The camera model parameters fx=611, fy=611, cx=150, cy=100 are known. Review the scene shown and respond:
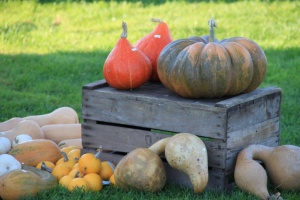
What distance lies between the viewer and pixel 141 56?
4387 mm

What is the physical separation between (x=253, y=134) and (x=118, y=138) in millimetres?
962

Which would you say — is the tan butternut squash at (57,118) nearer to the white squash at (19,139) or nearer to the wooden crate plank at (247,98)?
the white squash at (19,139)

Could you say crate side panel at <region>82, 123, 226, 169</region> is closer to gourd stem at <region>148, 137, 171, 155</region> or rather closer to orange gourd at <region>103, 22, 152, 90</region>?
gourd stem at <region>148, 137, 171, 155</region>

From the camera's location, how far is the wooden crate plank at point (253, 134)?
401 centimetres

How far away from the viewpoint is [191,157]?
3.83 m

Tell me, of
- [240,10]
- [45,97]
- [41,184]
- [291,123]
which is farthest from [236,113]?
[240,10]

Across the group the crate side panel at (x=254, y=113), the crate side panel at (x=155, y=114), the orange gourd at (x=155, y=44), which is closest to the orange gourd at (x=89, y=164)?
the crate side panel at (x=155, y=114)

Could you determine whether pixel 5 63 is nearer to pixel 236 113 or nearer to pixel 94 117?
pixel 94 117

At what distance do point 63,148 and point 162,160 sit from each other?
0.95 m

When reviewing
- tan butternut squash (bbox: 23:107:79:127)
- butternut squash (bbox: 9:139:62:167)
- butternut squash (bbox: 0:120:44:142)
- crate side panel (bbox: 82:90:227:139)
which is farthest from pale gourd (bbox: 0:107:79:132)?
crate side panel (bbox: 82:90:227:139)

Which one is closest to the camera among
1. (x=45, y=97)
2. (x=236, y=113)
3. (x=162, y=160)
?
(x=236, y=113)

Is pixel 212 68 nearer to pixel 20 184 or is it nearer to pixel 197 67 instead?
pixel 197 67

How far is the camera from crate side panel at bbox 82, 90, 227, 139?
397 cm

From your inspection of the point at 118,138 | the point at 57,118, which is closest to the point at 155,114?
the point at 118,138
